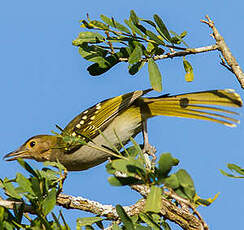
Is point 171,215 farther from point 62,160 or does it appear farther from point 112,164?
point 62,160

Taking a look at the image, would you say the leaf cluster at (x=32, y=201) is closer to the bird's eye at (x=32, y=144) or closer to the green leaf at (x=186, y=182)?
the green leaf at (x=186, y=182)

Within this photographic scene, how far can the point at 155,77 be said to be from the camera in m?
3.33

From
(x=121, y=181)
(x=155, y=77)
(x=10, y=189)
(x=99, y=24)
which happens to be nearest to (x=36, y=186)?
(x=10, y=189)

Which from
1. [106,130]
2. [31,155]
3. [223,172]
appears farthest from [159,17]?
[31,155]

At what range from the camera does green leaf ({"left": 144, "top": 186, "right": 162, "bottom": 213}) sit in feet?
6.95

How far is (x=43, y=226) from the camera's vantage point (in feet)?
8.56

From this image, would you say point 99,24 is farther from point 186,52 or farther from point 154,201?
point 154,201

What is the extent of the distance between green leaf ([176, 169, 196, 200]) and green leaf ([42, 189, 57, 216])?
91 cm

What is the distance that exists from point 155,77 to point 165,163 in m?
1.39

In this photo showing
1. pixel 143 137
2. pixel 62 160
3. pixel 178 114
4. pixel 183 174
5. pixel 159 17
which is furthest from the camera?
pixel 62 160

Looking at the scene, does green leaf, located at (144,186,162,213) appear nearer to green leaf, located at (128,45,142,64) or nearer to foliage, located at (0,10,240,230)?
foliage, located at (0,10,240,230)

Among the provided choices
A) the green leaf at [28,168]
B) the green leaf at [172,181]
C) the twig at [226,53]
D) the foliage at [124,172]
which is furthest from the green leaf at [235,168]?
the green leaf at [28,168]

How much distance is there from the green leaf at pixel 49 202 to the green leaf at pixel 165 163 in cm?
91

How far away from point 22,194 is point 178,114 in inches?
81.8
